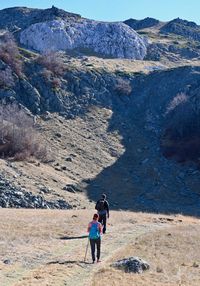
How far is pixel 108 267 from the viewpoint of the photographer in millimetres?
21859

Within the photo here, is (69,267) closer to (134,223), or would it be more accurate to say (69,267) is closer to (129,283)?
(129,283)

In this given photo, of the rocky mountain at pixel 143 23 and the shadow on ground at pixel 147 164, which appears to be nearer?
Result: the shadow on ground at pixel 147 164

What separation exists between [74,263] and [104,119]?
5889cm

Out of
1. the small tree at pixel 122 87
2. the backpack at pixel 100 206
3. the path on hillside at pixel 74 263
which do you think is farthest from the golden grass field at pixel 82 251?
the small tree at pixel 122 87

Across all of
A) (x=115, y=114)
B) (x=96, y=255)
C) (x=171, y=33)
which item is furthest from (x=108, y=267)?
(x=171, y=33)

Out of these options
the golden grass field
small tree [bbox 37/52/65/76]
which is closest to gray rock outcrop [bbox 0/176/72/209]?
the golden grass field

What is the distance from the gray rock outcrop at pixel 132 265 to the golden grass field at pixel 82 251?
0.35 meters

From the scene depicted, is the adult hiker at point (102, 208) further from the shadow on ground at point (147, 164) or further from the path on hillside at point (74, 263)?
the shadow on ground at point (147, 164)

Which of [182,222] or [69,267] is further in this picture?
[182,222]

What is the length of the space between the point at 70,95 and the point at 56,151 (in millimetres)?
17888

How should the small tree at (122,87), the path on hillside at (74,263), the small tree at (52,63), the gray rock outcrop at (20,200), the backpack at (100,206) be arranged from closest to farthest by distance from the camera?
the path on hillside at (74,263)
the backpack at (100,206)
the gray rock outcrop at (20,200)
the small tree at (52,63)
the small tree at (122,87)

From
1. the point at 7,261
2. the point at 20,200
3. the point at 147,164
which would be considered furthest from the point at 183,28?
the point at 7,261

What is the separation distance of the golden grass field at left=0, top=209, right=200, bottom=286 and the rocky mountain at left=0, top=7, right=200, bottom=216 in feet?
45.9

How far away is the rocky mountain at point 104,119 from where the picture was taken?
56938mm
